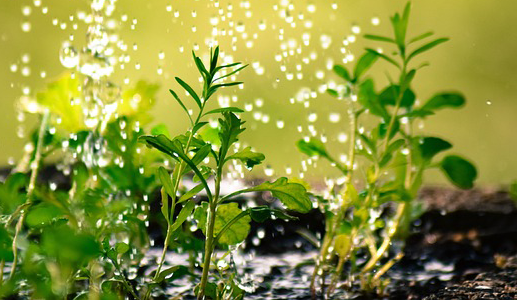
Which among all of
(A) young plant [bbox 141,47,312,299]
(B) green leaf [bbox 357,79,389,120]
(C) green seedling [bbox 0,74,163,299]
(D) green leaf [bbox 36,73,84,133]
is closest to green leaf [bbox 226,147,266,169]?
(A) young plant [bbox 141,47,312,299]

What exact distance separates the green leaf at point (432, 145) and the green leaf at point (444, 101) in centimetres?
5

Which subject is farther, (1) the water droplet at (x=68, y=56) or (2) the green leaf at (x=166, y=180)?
(1) the water droplet at (x=68, y=56)

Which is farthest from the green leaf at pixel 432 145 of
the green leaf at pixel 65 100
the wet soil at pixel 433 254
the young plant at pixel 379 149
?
the green leaf at pixel 65 100

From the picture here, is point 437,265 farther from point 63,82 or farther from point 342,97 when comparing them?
point 63,82

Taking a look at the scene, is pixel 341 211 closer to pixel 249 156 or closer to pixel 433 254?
pixel 249 156

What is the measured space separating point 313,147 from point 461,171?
8.7 inches

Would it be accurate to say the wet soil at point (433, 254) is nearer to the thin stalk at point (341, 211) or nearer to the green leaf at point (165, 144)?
the thin stalk at point (341, 211)

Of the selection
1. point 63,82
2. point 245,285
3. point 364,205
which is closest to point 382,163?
point 364,205

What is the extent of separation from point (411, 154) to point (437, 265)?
1.05 ft

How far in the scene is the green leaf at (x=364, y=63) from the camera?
1.04m

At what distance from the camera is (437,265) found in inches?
49.9

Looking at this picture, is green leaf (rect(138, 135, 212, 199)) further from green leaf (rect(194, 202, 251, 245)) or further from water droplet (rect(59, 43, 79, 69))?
water droplet (rect(59, 43, 79, 69))

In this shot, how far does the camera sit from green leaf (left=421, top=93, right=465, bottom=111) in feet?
3.24

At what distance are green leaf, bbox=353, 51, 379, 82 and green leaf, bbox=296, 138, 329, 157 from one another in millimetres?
120
